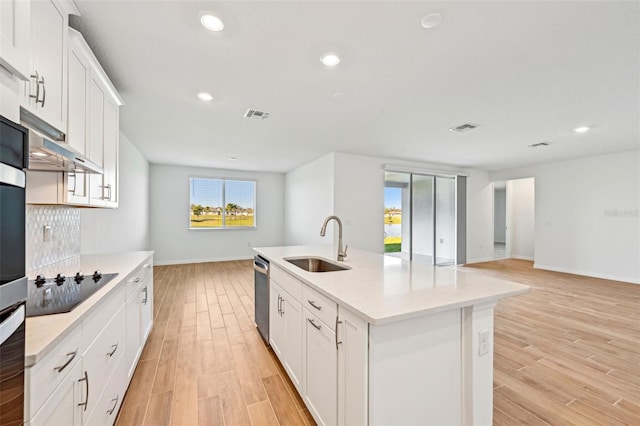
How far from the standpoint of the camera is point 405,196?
6336 mm

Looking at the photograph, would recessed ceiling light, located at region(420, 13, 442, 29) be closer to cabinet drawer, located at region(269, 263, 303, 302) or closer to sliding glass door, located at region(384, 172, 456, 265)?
cabinet drawer, located at region(269, 263, 303, 302)

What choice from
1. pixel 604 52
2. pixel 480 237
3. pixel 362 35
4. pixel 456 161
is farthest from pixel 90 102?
pixel 480 237

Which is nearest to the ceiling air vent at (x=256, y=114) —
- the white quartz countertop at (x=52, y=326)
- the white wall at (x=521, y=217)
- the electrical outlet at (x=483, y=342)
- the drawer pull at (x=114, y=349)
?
the white quartz countertop at (x=52, y=326)

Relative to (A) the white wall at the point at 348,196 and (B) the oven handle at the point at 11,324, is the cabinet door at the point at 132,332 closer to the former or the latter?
(B) the oven handle at the point at 11,324

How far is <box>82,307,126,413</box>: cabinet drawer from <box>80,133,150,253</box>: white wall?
1.68 m

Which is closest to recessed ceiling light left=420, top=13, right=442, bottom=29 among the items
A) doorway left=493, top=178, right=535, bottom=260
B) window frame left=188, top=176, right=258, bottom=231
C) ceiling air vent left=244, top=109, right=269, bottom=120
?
ceiling air vent left=244, top=109, right=269, bottom=120

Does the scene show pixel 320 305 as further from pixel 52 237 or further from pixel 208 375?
pixel 52 237

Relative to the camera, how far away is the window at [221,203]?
7.06 m

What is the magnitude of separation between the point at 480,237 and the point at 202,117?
7.36 meters

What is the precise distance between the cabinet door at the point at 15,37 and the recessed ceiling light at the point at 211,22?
94 cm

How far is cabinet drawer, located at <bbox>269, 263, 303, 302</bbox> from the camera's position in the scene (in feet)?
5.96

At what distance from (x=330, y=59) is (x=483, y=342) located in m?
2.17

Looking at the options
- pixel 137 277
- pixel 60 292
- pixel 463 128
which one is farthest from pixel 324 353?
pixel 463 128

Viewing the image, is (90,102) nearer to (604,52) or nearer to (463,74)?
(463,74)
